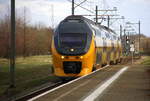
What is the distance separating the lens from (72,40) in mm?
20562

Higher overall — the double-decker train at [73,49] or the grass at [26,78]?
the double-decker train at [73,49]

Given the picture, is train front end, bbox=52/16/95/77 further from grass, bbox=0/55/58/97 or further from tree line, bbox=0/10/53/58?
tree line, bbox=0/10/53/58

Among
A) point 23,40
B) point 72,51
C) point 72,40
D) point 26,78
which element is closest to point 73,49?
point 72,51

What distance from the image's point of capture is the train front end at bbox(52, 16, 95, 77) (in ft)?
65.9

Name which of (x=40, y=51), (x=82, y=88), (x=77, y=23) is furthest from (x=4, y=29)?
(x=82, y=88)

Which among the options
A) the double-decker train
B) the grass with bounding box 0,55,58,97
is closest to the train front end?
the double-decker train

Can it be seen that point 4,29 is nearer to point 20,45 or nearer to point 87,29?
point 20,45

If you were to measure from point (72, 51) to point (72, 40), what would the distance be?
75 cm

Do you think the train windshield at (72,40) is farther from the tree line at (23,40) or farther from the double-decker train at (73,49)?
the tree line at (23,40)

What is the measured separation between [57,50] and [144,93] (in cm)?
870

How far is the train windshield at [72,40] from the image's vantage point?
20.3 m

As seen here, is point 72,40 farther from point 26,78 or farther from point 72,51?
point 26,78

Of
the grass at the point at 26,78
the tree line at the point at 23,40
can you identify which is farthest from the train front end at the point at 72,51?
the tree line at the point at 23,40

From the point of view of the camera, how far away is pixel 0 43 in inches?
2302
